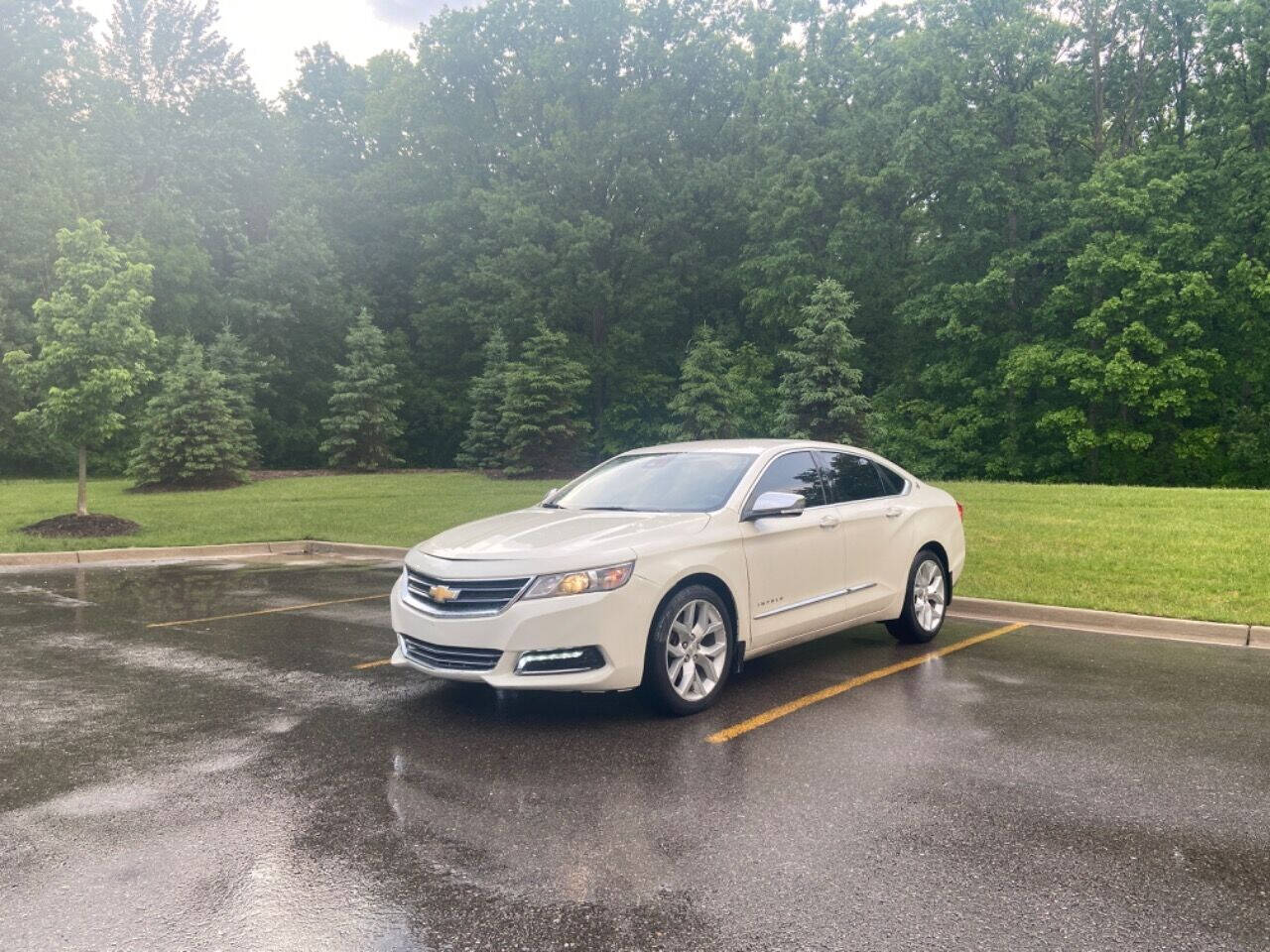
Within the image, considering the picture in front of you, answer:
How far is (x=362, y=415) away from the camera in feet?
120

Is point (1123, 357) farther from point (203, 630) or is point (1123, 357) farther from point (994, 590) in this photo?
point (203, 630)

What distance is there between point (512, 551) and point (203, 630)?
4.45 metres

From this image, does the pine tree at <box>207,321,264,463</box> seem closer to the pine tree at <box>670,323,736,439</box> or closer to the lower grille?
the pine tree at <box>670,323,736,439</box>

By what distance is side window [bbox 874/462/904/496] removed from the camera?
7797mm

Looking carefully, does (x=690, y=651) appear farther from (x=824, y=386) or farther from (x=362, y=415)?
(x=362, y=415)

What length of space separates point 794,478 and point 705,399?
25311 millimetres

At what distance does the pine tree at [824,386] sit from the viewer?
1092 inches

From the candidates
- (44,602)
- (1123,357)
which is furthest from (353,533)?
(1123,357)

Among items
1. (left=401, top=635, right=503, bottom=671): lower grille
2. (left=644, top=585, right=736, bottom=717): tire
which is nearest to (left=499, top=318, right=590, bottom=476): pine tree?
(left=401, top=635, right=503, bottom=671): lower grille

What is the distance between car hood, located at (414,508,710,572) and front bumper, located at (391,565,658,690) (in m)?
0.22

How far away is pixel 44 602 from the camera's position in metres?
9.97

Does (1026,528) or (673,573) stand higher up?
(673,573)

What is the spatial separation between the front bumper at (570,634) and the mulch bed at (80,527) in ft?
43.1

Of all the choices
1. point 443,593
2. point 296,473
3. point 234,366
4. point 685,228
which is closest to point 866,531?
point 443,593
